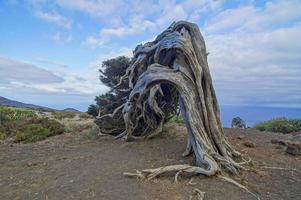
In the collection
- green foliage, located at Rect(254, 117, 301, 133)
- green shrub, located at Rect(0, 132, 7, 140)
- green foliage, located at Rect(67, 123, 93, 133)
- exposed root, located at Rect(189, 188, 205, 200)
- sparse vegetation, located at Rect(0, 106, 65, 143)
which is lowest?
exposed root, located at Rect(189, 188, 205, 200)

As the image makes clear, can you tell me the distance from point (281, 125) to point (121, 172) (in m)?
11.6

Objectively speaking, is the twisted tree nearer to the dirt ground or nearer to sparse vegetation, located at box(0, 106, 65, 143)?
the dirt ground

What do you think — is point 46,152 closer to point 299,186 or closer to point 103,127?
point 103,127

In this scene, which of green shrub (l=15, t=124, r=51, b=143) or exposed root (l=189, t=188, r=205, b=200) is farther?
green shrub (l=15, t=124, r=51, b=143)

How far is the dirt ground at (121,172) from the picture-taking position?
22.3ft

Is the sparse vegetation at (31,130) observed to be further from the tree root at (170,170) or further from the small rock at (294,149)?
the small rock at (294,149)

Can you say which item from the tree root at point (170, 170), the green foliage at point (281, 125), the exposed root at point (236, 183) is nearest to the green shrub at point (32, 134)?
the tree root at point (170, 170)

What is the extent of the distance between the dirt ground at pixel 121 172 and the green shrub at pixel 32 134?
5.97ft

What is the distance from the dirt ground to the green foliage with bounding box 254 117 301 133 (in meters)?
5.04

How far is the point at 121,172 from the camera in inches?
313

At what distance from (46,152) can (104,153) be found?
2321 millimetres

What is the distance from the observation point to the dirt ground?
6805 millimetres

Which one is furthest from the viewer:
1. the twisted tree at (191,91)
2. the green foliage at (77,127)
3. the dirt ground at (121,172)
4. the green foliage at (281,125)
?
the green foliage at (281,125)

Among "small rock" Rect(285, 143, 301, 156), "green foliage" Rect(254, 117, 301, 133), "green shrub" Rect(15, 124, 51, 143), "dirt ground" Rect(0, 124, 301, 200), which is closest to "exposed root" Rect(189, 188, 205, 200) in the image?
"dirt ground" Rect(0, 124, 301, 200)
